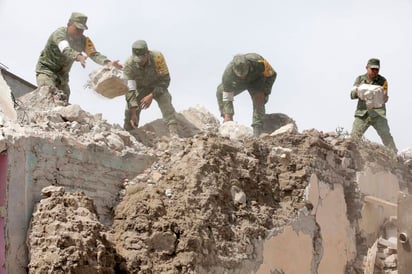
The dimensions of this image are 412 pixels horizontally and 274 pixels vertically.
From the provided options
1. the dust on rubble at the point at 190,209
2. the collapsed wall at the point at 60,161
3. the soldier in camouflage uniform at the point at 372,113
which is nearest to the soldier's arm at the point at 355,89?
the soldier in camouflage uniform at the point at 372,113

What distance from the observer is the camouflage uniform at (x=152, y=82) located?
9.32 metres

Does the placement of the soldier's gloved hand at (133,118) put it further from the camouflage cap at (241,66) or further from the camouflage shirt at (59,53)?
the camouflage cap at (241,66)

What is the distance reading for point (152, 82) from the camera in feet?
30.9

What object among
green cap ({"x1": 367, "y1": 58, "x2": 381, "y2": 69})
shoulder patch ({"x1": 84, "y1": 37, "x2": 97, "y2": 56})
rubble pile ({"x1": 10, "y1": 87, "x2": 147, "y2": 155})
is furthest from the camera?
green cap ({"x1": 367, "y1": 58, "x2": 381, "y2": 69})

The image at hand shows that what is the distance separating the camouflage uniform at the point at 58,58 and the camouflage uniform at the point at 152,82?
0.40m

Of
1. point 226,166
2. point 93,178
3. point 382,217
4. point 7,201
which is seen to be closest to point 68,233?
point 7,201

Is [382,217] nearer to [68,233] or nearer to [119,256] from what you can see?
[119,256]

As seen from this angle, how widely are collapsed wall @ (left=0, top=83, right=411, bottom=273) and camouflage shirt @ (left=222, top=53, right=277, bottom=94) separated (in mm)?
1873

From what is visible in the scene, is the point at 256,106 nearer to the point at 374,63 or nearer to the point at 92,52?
the point at 374,63

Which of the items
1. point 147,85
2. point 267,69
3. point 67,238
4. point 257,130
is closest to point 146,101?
point 147,85

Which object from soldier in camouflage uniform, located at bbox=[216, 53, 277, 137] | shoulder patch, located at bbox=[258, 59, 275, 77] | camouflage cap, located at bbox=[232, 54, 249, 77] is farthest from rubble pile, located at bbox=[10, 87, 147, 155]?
shoulder patch, located at bbox=[258, 59, 275, 77]

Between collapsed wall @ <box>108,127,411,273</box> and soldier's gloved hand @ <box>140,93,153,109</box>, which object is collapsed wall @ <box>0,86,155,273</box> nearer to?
collapsed wall @ <box>108,127,411,273</box>

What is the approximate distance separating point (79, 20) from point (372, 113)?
3.82 m

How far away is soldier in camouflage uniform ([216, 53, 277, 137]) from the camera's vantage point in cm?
984
